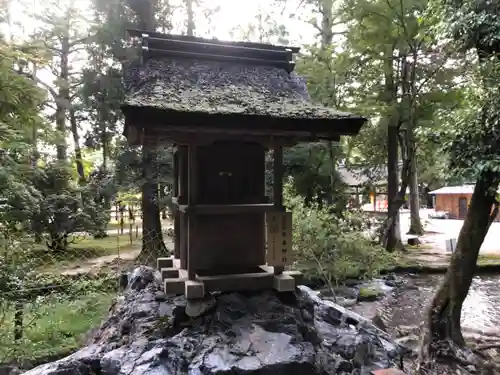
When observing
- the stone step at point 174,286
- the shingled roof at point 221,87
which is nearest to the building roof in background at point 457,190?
the shingled roof at point 221,87

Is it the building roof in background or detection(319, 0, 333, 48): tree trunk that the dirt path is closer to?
detection(319, 0, 333, 48): tree trunk

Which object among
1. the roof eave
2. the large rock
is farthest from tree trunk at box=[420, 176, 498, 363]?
the roof eave

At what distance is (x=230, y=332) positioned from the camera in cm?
475

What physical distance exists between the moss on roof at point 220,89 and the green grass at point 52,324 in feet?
12.4

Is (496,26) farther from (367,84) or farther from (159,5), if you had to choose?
(159,5)

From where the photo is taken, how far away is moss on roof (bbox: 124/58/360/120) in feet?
15.0

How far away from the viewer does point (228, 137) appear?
5.15m

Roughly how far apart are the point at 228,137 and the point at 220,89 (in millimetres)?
625

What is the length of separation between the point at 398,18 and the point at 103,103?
9.98 metres

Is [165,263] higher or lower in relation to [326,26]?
lower

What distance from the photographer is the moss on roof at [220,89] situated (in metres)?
4.56

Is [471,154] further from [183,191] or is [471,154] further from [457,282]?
[183,191]

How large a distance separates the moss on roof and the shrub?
4.81 m

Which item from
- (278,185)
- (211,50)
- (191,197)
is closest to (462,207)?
(278,185)
